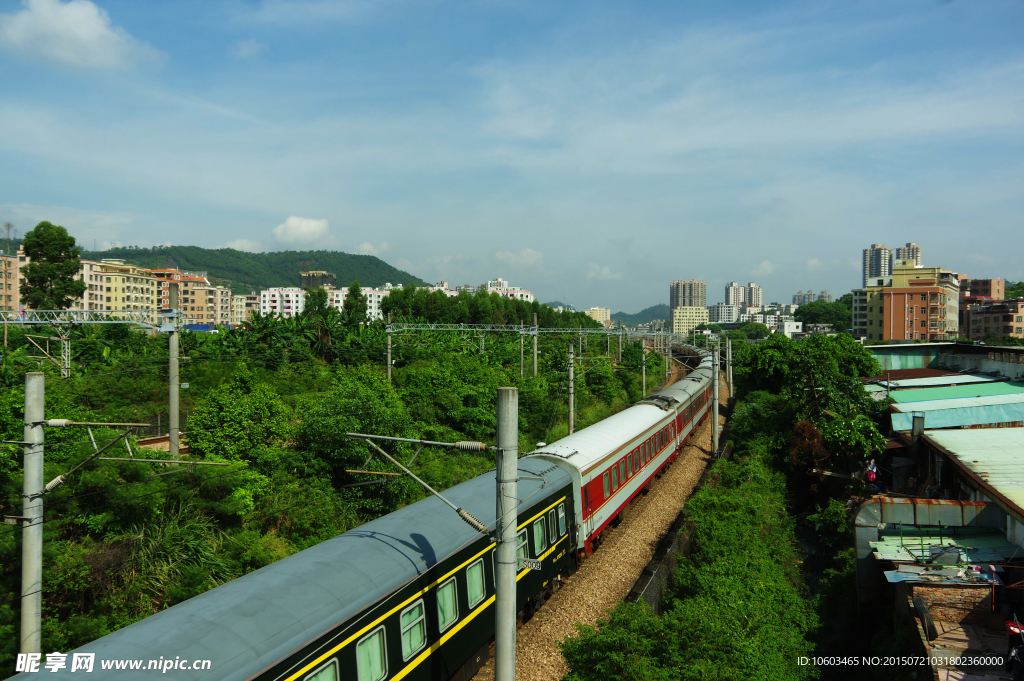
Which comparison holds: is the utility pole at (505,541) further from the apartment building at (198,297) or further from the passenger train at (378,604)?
the apartment building at (198,297)

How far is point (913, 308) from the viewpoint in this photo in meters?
74.5

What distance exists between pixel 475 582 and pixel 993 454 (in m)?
12.9

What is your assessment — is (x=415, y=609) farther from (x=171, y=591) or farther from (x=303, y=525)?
(x=303, y=525)

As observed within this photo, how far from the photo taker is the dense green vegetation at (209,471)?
10.8m

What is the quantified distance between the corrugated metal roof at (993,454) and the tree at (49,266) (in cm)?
4093

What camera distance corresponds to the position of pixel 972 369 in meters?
33.4

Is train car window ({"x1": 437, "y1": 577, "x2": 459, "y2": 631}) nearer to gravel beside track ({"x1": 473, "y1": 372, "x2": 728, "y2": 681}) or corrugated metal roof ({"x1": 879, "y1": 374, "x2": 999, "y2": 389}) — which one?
gravel beside track ({"x1": 473, "y1": 372, "x2": 728, "y2": 681})

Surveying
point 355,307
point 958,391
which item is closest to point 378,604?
point 958,391

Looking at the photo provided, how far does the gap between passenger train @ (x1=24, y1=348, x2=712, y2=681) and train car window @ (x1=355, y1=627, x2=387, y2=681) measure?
0.01 meters

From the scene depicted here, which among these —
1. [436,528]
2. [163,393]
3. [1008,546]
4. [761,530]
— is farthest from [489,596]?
[163,393]

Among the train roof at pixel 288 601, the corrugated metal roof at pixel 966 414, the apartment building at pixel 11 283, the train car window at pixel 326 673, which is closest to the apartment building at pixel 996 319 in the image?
the corrugated metal roof at pixel 966 414

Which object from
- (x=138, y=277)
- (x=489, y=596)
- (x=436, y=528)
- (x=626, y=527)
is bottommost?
(x=626, y=527)

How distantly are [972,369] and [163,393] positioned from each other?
1566 inches

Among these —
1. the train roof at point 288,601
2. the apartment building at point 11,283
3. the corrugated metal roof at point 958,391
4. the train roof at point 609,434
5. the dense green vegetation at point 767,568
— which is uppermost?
the apartment building at point 11,283
